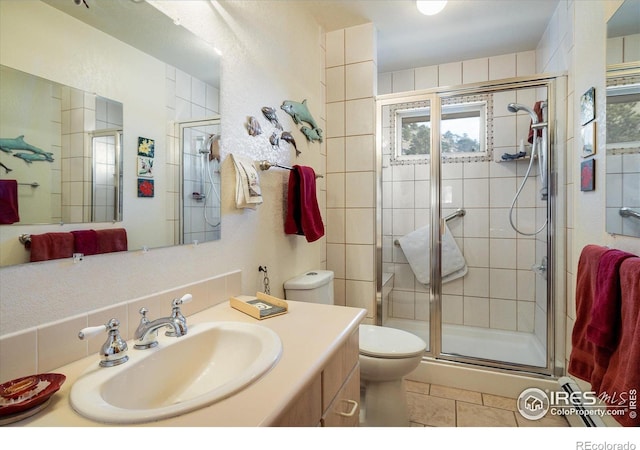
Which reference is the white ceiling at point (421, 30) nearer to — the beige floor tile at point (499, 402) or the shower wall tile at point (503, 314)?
the shower wall tile at point (503, 314)

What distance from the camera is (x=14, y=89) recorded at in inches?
26.1

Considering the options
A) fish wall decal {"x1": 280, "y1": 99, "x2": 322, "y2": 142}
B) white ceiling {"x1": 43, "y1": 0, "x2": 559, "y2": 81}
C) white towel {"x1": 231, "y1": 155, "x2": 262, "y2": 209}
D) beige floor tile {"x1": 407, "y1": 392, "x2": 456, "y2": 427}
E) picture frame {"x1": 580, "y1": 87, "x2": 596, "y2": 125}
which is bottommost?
beige floor tile {"x1": 407, "y1": 392, "x2": 456, "y2": 427}

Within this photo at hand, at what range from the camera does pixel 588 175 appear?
145 cm

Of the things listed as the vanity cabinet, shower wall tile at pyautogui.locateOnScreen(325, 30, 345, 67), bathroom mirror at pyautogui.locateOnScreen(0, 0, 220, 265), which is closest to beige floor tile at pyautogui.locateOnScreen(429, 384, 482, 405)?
the vanity cabinet

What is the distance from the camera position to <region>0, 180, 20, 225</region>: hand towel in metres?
0.64

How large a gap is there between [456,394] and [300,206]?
1485 mm

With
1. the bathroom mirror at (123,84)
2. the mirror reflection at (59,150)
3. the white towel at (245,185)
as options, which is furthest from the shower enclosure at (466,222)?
the mirror reflection at (59,150)

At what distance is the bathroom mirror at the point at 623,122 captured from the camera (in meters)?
1.09

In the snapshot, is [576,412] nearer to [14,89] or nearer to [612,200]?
[612,200]

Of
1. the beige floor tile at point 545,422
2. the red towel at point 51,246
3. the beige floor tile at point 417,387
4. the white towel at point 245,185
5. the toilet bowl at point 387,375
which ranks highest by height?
the white towel at point 245,185

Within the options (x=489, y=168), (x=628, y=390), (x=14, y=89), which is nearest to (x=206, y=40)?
(x=14, y=89)

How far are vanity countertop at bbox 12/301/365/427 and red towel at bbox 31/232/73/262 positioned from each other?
254 millimetres

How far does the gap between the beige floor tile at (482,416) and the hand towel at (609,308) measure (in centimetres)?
84

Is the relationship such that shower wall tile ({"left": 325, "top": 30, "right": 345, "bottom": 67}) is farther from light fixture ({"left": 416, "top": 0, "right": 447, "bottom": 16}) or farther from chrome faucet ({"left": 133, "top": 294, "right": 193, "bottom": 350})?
chrome faucet ({"left": 133, "top": 294, "right": 193, "bottom": 350})
